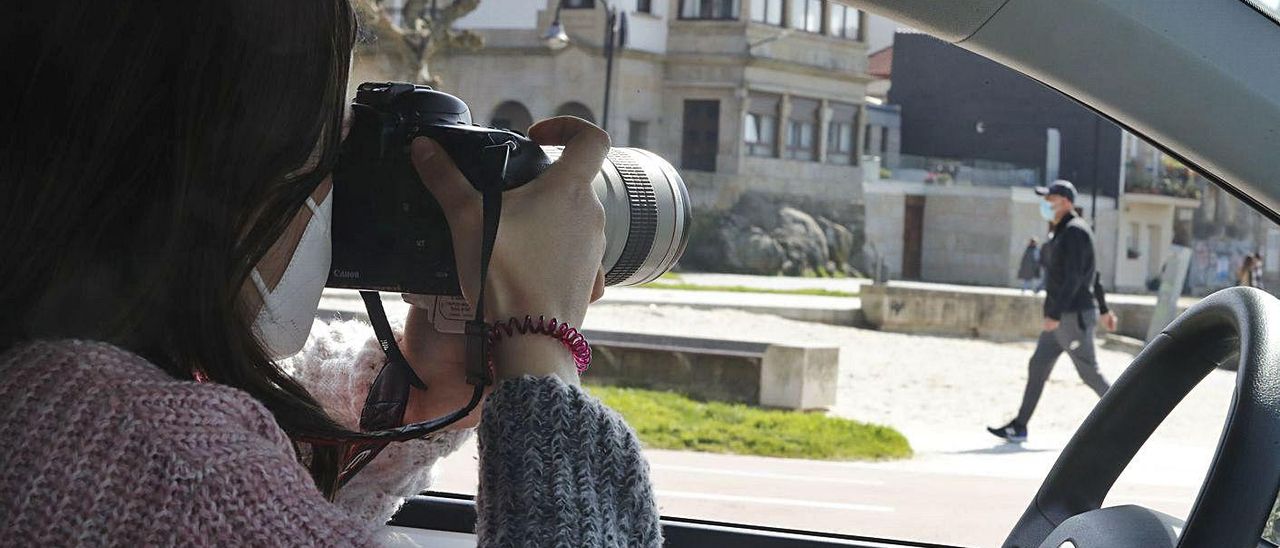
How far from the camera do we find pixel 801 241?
69.8ft

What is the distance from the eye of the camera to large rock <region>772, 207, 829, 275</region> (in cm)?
2086

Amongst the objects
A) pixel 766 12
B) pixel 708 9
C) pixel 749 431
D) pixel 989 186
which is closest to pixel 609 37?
pixel 708 9

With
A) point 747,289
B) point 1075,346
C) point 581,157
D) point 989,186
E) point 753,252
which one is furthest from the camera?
point 753,252

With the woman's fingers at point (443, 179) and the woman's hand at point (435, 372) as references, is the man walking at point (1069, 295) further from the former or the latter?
the woman's fingers at point (443, 179)

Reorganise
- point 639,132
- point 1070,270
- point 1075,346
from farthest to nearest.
→ point 639,132 < point 1075,346 < point 1070,270

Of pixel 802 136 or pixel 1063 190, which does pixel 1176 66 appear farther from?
pixel 802 136

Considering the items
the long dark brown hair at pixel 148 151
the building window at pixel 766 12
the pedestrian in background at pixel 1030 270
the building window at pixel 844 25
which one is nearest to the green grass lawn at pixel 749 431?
the long dark brown hair at pixel 148 151

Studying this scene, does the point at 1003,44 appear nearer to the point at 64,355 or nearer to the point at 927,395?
the point at 64,355

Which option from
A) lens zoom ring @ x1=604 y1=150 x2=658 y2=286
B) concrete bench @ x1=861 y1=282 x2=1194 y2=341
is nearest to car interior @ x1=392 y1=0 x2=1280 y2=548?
lens zoom ring @ x1=604 y1=150 x2=658 y2=286

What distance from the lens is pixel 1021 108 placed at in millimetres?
15828

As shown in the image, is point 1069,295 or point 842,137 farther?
point 842,137

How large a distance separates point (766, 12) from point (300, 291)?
21.0 meters

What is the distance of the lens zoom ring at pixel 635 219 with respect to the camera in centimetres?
97

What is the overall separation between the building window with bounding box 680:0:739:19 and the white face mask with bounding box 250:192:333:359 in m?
20.2
